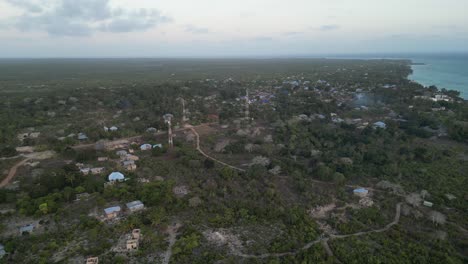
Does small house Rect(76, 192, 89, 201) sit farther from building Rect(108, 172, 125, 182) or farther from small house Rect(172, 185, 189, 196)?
small house Rect(172, 185, 189, 196)

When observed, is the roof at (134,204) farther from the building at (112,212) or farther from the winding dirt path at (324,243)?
the winding dirt path at (324,243)

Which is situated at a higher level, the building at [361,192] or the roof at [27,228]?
the roof at [27,228]

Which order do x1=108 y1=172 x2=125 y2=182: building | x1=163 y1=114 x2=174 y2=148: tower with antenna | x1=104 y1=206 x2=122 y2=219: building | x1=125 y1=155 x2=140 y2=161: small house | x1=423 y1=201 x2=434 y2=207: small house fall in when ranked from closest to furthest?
1. x1=104 y1=206 x2=122 y2=219: building
2. x1=423 y1=201 x2=434 y2=207: small house
3. x1=108 y1=172 x2=125 y2=182: building
4. x1=125 y1=155 x2=140 y2=161: small house
5. x1=163 y1=114 x2=174 y2=148: tower with antenna

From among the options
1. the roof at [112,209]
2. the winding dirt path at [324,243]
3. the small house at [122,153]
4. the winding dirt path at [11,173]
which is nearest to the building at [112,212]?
the roof at [112,209]

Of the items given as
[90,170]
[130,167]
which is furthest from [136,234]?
[90,170]

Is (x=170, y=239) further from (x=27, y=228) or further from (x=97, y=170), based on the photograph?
(x=97, y=170)

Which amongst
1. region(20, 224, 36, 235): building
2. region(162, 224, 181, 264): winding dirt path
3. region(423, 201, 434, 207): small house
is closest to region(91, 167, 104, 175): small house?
region(20, 224, 36, 235): building

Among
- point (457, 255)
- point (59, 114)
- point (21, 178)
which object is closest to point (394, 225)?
Result: point (457, 255)

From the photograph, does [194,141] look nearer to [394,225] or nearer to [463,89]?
[394,225]
